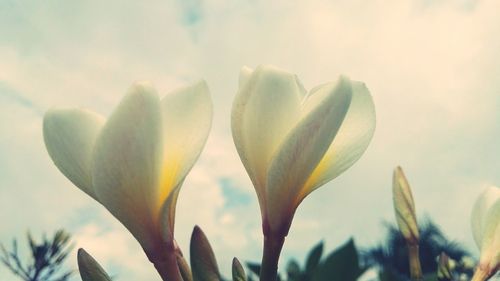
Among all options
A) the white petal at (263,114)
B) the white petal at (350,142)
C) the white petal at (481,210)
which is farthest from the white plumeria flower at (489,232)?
the white petal at (263,114)

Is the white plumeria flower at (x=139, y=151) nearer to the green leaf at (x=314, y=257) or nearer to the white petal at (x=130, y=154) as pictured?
the white petal at (x=130, y=154)

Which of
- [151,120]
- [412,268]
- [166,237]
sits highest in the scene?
[151,120]

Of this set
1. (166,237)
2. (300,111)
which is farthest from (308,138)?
(166,237)

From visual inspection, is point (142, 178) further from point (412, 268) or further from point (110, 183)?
point (412, 268)

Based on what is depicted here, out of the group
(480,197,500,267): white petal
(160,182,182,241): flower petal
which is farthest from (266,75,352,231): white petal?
(480,197,500,267): white petal

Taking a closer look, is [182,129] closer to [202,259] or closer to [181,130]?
[181,130]

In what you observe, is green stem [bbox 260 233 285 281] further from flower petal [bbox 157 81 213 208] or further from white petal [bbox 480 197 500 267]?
white petal [bbox 480 197 500 267]
